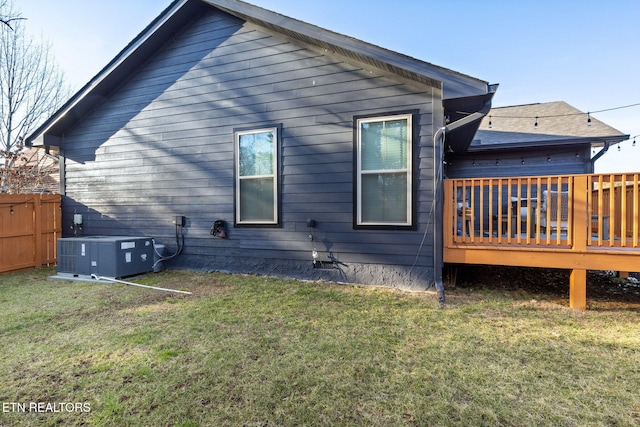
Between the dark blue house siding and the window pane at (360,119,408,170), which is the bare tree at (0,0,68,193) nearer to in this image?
the dark blue house siding

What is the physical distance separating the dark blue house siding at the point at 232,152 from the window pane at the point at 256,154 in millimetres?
198

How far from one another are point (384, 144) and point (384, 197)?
2.38 ft

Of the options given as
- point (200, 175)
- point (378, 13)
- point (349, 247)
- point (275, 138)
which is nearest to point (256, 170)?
point (275, 138)

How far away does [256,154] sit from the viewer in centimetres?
498

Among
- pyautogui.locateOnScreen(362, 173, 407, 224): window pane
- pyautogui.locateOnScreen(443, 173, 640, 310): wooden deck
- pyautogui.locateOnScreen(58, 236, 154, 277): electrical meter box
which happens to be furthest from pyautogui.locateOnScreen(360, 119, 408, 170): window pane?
pyautogui.locateOnScreen(58, 236, 154, 277): electrical meter box

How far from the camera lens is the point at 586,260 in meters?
3.37

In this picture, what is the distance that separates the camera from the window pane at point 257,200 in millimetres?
4895

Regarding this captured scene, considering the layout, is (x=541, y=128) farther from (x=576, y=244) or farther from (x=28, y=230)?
(x=28, y=230)

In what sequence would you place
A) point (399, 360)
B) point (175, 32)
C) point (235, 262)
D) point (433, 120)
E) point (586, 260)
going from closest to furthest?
point (399, 360) < point (586, 260) < point (433, 120) < point (235, 262) < point (175, 32)

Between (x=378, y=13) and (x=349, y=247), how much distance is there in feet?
20.9

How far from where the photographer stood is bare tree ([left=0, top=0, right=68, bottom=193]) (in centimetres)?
930

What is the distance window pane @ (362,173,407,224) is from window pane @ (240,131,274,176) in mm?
1592

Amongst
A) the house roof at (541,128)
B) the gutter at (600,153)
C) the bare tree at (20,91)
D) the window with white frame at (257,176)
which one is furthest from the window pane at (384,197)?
the bare tree at (20,91)

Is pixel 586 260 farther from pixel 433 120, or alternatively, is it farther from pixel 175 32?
pixel 175 32
